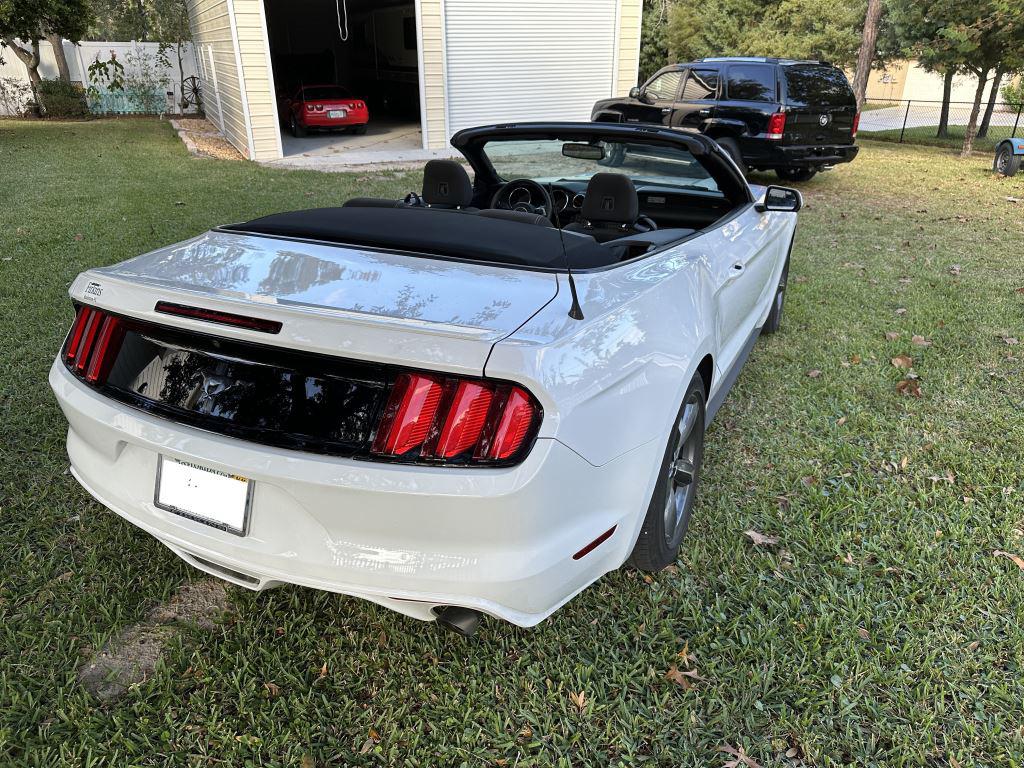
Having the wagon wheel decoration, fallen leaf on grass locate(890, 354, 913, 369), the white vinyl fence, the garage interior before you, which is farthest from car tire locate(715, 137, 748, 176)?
the white vinyl fence

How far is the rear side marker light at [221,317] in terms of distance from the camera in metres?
1.79

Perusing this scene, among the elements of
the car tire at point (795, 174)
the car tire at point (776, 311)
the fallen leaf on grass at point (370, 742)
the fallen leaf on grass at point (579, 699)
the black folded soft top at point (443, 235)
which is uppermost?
the black folded soft top at point (443, 235)

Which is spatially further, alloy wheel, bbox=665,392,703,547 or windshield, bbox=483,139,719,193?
windshield, bbox=483,139,719,193

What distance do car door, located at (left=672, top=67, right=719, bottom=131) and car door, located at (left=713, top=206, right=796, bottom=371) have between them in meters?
6.88

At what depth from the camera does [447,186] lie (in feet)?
12.1

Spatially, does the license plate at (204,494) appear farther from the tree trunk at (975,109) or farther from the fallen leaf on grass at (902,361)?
the tree trunk at (975,109)

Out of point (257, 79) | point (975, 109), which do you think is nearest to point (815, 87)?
point (975, 109)

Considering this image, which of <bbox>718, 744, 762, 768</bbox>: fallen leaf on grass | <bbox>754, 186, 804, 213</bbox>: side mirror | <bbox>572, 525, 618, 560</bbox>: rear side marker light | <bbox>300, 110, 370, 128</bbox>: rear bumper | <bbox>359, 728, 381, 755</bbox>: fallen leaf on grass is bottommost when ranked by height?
<bbox>718, 744, 762, 768</bbox>: fallen leaf on grass

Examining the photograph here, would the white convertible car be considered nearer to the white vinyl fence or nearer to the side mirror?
the side mirror

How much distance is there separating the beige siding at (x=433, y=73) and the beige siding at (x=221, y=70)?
135 inches

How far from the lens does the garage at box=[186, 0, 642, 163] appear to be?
13148 mm

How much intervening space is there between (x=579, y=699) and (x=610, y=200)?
2048mm

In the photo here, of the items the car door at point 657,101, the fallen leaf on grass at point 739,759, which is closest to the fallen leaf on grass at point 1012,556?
the fallen leaf on grass at point 739,759

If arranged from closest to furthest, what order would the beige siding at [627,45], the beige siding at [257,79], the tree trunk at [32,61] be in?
the beige siding at [257,79] < the beige siding at [627,45] < the tree trunk at [32,61]
